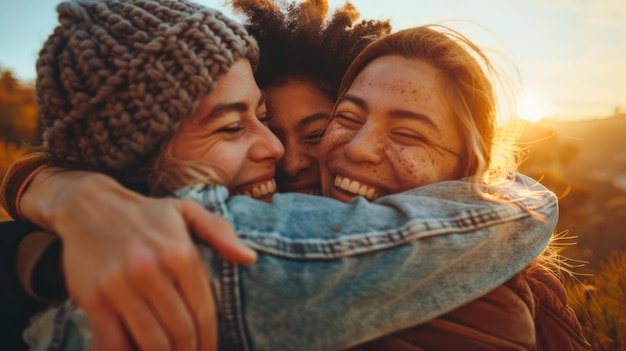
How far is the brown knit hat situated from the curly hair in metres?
0.99

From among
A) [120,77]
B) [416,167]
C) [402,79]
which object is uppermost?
[402,79]

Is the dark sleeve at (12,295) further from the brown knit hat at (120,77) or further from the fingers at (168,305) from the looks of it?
the fingers at (168,305)

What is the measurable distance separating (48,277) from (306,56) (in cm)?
188

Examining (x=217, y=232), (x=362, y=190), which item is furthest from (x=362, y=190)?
(x=217, y=232)

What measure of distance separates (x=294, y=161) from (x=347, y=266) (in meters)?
1.26

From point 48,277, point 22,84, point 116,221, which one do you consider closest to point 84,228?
point 116,221

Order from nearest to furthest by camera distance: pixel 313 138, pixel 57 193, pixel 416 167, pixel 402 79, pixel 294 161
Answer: pixel 57 193
pixel 416 167
pixel 402 79
pixel 294 161
pixel 313 138

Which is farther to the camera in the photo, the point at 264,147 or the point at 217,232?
the point at 264,147

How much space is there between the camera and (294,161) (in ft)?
7.73

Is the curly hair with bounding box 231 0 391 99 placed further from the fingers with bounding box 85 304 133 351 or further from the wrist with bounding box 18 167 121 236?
the fingers with bounding box 85 304 133 351

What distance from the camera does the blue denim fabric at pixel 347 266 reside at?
43.2 inches

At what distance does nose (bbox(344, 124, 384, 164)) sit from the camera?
76.7 inches

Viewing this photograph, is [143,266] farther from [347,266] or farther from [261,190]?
[261,190]

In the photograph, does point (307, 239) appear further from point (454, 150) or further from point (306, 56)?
point (306, 56)
